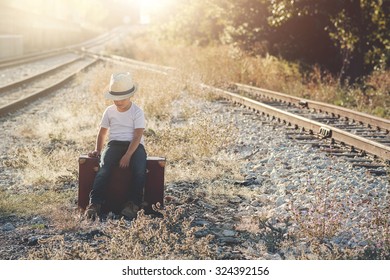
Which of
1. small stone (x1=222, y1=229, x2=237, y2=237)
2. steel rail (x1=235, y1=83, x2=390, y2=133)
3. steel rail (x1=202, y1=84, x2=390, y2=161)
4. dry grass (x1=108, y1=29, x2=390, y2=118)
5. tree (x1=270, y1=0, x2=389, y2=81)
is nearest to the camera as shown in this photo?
small stone (x1=222, y1=229, x2=237, y2=237)

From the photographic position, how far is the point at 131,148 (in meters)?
5.09

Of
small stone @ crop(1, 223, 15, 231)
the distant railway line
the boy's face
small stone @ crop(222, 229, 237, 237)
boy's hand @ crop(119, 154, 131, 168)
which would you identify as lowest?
small stone @ crop(1, 223, 15, 231)

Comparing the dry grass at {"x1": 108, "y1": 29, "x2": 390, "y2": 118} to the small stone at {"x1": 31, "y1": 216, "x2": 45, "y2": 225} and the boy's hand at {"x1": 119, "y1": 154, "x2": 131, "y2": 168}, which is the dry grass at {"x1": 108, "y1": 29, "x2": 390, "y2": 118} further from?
the small stone at {"x1": 31, "y1": 216, "x2": 45, "y2": 225}

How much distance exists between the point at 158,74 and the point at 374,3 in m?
7.09

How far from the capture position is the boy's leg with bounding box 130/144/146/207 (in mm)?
5066

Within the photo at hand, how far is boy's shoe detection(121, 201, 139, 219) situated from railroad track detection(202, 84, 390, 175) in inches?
129

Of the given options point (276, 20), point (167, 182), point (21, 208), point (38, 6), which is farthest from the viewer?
A: point (38, 6)

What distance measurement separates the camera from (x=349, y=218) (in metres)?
4.97

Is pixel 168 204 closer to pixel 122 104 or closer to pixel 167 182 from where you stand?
pixel 167 182

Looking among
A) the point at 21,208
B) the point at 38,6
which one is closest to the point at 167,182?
the point at 21,208

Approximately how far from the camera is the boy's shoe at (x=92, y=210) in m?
5.01

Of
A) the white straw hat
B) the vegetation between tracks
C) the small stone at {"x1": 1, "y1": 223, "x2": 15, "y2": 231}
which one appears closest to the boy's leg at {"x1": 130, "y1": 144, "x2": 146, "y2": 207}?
the vegetation between tracks

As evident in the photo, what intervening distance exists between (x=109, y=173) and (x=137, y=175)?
0.28 metres
